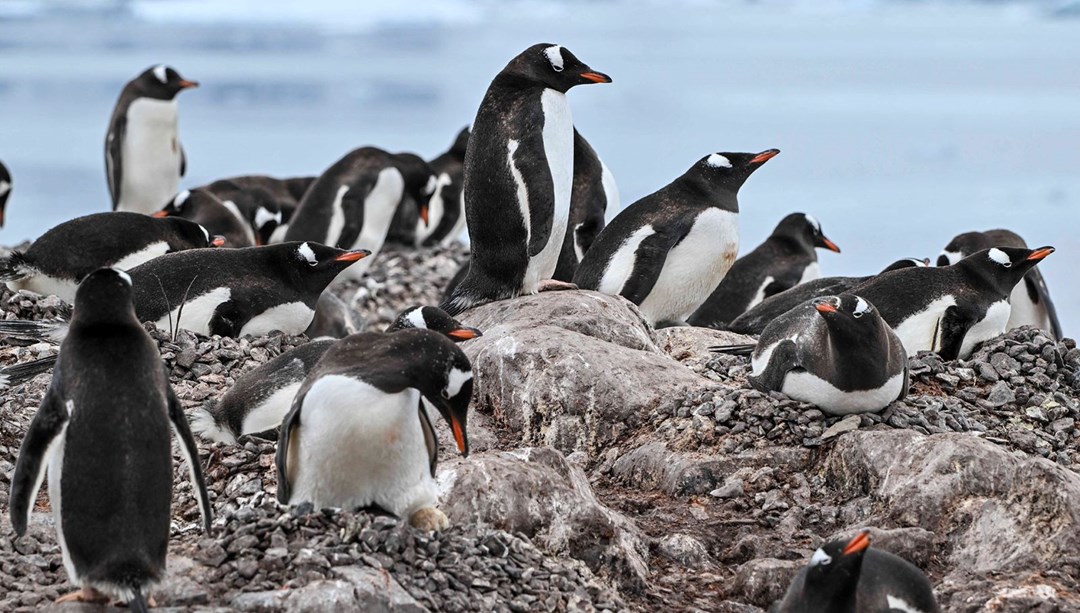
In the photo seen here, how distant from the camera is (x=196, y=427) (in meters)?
6.29

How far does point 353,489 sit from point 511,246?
10.8 ft

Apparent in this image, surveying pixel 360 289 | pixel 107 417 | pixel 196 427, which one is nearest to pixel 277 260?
pixel 196 427

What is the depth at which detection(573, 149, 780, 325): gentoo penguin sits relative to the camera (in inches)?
348

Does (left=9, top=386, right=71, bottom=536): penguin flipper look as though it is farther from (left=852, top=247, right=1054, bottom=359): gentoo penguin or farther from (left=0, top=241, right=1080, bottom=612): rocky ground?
(left=852, top=247, right=1054, bottom=359): gentoo penguin

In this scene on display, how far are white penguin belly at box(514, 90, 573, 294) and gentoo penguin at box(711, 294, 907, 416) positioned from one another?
1859 millimetres

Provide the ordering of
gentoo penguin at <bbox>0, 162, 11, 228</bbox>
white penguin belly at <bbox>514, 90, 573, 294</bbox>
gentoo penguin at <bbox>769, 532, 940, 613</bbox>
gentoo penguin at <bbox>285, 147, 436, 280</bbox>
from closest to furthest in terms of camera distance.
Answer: gentoo penguin at <bbox>769, 532, 940, 613</bbox>
white penguin belly at <bbox>514, 90, 573, 294</bbox>
gentoo penguin at <bbox>285, 147, 436, 280</bbox>
gentoo penguin at <bbox>0, 162, 11, 228</bbox>

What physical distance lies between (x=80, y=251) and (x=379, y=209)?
5.78 meters

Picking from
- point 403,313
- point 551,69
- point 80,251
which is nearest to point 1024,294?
point 551,69

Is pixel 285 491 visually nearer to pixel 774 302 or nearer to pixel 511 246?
pixel 511 246

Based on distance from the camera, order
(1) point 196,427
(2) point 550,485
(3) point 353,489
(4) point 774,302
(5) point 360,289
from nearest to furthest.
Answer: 1. (3) point 353,489
2. (2) point 550,485
3. (1) point 196,427
4. (4) point 774,302
5. (5) point 360,289

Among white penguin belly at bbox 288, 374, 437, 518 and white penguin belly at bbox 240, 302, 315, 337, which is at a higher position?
white penguin belly at bbox 288, 374, 437, 518

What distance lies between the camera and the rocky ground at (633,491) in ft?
14.8

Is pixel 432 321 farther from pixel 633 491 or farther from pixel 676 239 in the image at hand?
pixel 676 239

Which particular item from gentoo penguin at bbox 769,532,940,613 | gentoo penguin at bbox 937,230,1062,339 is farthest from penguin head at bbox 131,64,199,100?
gentoo penguin at bbox 769,532,940,613
